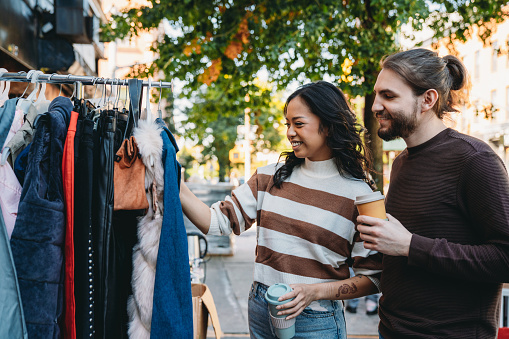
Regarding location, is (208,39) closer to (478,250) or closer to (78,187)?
(78,187)

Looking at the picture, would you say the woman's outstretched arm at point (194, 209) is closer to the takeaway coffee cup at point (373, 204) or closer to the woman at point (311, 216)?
the woman at point (311, 216)

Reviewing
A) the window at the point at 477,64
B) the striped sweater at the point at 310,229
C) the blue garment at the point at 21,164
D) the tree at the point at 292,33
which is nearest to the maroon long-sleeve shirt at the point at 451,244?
the striped sweater at the point at 310,229

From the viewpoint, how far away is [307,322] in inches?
73.7

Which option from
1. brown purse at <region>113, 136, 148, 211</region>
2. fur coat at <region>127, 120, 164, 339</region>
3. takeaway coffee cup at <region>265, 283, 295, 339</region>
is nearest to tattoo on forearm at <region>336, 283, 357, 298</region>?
takeaway coffee cup at <region>265, 283, 295, 339</region>

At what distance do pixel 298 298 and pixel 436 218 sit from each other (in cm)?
65

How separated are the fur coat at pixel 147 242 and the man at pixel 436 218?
82 centimetres

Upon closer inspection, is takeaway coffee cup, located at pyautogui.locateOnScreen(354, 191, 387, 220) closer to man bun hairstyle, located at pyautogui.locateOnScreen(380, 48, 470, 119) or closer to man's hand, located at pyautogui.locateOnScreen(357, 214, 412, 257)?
man's hand, located at pyautogui.locateOnScreen(357, 214, 412, 257)

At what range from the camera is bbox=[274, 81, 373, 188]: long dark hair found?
1.96 metres

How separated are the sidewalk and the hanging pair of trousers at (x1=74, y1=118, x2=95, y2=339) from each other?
3663 mm

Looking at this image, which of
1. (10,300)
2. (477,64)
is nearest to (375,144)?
(10,300)

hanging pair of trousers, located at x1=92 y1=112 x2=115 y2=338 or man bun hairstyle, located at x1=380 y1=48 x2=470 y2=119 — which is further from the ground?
man bun hairstyle, located at x1=380 y1=48 x2=470 y2=119

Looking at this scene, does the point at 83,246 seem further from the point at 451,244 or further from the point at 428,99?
the point at 428,99

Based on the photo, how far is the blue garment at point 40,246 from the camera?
4.51 ft

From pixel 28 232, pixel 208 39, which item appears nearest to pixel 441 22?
pixel 208 39
